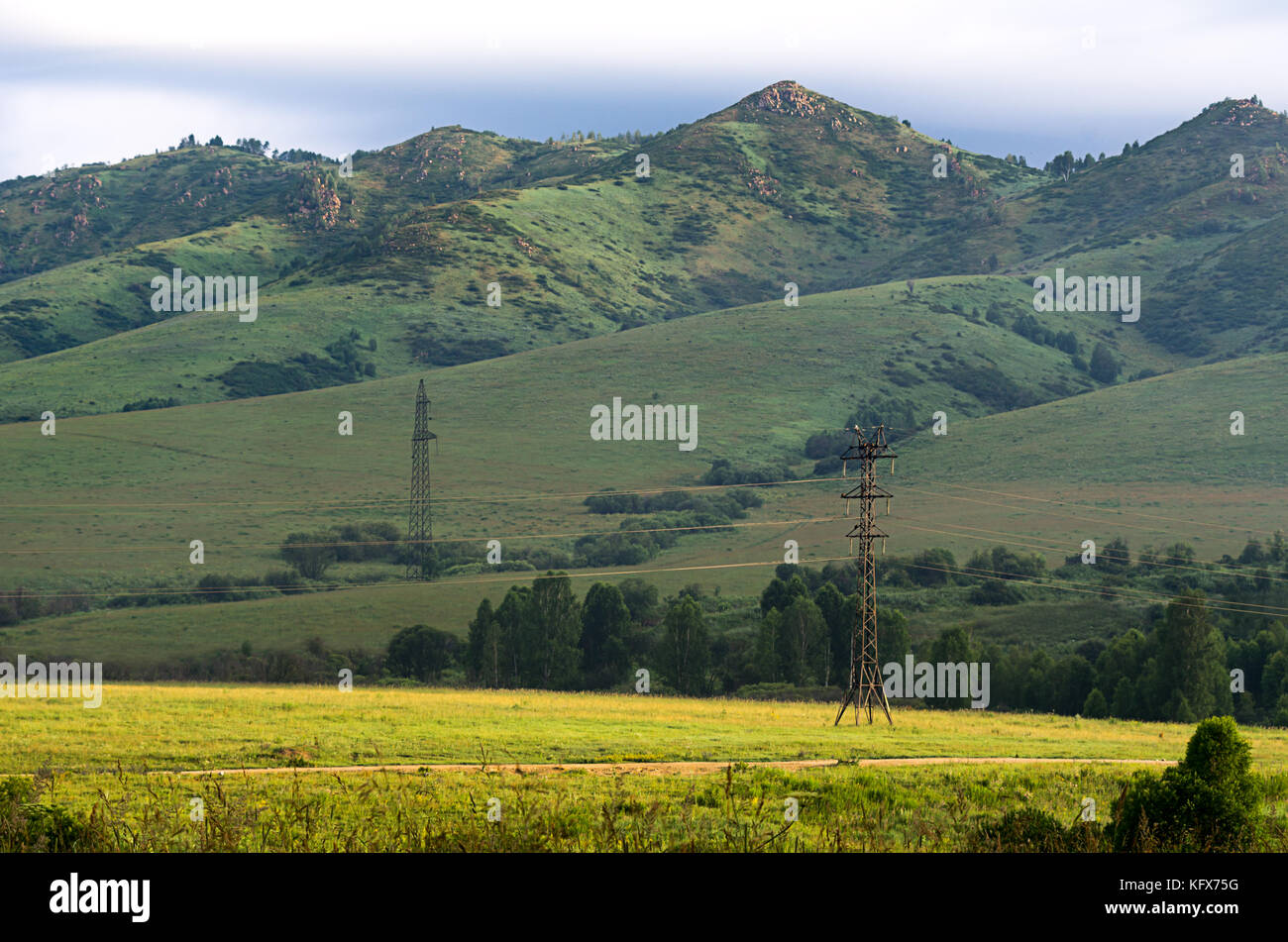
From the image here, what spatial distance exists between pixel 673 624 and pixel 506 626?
11279 mm

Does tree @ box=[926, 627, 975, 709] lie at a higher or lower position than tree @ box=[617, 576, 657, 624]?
lower

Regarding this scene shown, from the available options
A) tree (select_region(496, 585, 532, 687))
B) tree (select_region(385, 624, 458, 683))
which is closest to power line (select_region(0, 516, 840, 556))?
tree (select_region(385, 624, 458, 683))

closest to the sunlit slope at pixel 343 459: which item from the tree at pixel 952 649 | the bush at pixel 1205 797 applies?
the tree at pixel 952 649

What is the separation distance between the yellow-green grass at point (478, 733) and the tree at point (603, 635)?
22.1 m

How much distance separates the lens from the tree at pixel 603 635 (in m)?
74.0

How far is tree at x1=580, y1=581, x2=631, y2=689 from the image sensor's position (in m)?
74.0

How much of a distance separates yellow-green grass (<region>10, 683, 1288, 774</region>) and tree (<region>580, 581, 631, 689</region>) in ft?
72.4

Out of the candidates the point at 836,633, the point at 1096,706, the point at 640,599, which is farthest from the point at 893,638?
the point at 640,599

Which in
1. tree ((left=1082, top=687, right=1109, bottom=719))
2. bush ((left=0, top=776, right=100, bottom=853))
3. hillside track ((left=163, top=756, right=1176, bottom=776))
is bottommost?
tree ((left=1082, top=687, right=1109, bottom=719))

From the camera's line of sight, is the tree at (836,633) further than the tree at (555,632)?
No

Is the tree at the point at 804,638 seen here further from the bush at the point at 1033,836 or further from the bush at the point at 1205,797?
the bush at the point at 1033,836

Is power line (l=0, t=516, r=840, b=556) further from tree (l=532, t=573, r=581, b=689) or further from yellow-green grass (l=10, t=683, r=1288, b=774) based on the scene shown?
yellow-green grass (l=10, t=683, r=1288, b=774)

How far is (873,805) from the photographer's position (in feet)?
67.1
